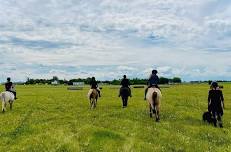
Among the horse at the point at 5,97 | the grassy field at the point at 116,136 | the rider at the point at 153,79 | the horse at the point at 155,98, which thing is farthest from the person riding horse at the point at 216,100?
the horse at the point at 5,97

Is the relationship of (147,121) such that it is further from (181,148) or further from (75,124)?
(181,148)

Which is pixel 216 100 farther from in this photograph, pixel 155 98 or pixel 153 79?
pixel 153 79

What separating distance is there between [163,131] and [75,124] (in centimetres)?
598

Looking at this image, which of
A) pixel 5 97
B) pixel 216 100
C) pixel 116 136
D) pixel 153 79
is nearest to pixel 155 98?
pixel 153 79

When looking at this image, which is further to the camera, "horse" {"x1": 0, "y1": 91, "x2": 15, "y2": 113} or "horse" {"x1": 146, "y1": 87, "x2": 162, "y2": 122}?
"horse" {"x1": 0, "y1": 91, "x2": 15, "y2": 113}

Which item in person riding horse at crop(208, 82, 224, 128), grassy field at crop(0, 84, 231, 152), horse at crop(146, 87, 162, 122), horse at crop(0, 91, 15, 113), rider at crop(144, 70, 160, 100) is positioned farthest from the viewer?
horse at crop(0, 91, 15, 113)

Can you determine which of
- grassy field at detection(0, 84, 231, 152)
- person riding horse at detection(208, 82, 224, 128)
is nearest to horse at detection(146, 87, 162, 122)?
grassy field at detection(0, 84, 231, 152)

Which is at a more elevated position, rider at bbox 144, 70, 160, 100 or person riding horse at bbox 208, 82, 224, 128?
rider at bbox 144, 70, 160, 100

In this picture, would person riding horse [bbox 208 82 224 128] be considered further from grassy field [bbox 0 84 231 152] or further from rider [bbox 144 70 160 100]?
rider [bbox 144 70 160 100]

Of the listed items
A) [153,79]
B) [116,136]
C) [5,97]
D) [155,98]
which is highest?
[153,79]

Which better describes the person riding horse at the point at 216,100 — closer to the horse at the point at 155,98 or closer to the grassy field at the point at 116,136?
the grassy field at the point at 116,136

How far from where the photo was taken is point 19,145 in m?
18.5

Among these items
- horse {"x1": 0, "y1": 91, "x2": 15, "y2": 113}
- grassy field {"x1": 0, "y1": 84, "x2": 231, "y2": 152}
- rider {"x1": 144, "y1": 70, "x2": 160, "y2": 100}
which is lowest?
grassy field {"x1": 0, "y1": 84, "x2": 231, "y2": 152}

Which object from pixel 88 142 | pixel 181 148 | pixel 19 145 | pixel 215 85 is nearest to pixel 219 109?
pixel 215 85
